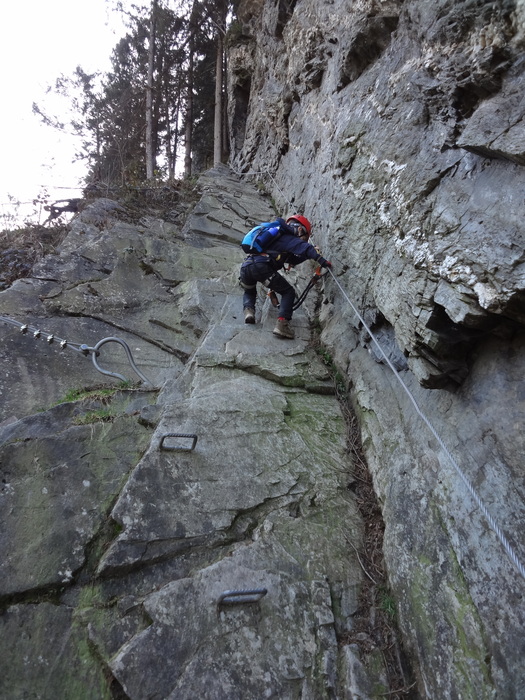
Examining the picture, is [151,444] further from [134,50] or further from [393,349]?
[134,50]

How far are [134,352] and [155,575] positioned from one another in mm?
3740

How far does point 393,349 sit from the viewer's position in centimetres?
426

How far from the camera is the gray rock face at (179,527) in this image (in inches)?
102

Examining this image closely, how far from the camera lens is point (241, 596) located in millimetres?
2879

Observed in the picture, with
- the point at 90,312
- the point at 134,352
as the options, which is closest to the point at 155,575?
the point at 134,352

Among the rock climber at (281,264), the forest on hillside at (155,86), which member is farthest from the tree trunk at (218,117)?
the rock climber at (281,264)

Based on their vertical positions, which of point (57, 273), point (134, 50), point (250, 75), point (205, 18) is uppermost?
point (205, 18)

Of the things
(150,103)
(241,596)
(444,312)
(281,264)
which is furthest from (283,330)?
(150,103)

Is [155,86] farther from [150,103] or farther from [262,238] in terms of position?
[262,238]

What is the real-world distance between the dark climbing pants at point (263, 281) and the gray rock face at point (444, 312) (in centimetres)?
113

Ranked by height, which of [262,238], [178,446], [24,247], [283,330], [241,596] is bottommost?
[241,596]

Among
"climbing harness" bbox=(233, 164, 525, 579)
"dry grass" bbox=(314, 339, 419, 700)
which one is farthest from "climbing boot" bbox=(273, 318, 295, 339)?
"dry grass" bbox=(314, 339, 419, 700)

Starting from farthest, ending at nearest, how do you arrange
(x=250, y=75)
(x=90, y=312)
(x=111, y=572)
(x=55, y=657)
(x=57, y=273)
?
(x=250, y=75)
(x=57, y=273)
(x=90, y=312)
(x=111, y=572)
(x=55, y=657)

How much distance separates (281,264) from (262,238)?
54 centimetres
